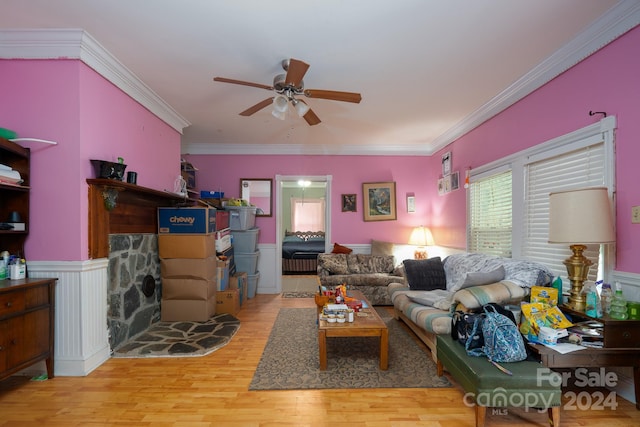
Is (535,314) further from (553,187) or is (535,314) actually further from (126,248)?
(126,248)

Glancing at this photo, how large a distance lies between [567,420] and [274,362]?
2.19 m

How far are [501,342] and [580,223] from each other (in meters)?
0.99

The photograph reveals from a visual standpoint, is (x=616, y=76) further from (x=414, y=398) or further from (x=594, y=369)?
(x=414, y=398)

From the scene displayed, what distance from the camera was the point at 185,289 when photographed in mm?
3746

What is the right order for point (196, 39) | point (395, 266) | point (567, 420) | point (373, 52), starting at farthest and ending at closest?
point (395, 266)
point (373, 52)
point (196, 39)
point (567, 420)

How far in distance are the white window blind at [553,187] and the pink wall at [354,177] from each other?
2.59 m

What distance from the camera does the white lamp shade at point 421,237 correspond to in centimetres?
527

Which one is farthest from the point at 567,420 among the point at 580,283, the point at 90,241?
the point at 90,241

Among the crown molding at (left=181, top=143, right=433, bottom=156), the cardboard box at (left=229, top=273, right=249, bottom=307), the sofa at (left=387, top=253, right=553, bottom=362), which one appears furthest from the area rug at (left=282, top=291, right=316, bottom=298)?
the crown molding at (left=181, top=143, right=433, bottom=156)

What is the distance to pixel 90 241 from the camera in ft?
8.55

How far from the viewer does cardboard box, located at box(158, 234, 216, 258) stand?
371cm

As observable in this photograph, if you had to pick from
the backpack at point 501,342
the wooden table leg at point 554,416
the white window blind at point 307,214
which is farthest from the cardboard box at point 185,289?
the white window blind at point 307,214

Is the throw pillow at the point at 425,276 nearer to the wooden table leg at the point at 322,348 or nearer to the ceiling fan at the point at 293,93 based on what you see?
A: the wooden table leg at the point at 322,348

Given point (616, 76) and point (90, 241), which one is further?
point (90, 241)
